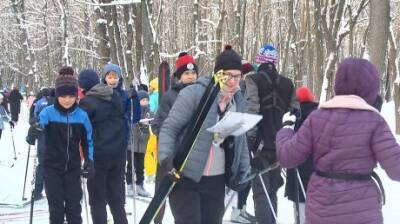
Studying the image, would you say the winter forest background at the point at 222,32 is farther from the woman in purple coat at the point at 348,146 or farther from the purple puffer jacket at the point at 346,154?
the purple puffer jacket at the point at 346,154

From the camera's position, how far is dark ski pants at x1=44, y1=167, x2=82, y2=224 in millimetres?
5742

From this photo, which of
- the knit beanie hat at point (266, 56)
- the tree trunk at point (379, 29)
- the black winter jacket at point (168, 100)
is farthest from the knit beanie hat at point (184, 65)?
the tree trunk at point (379, 29)

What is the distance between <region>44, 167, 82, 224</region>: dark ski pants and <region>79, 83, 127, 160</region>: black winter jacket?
0.43 meters

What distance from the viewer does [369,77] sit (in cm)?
369

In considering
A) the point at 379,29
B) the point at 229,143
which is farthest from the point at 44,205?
the point at 379,29

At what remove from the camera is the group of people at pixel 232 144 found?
3.66 metres

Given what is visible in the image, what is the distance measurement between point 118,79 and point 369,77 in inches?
145

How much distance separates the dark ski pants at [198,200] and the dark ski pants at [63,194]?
1.82 metres

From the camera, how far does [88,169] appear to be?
19.0ft

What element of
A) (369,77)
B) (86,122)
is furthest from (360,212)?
(86,122)

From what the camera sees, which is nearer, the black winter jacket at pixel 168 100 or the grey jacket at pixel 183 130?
the grey jacket at pixel 183 130

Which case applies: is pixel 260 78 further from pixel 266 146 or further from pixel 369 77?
pixel 369 77

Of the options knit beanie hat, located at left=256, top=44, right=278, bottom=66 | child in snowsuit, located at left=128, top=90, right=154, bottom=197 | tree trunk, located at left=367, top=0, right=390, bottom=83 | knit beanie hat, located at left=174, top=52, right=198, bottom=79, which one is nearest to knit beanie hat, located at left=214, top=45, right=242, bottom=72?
knit beanie hat, located at left=174, top=52, right=198, bottom=79

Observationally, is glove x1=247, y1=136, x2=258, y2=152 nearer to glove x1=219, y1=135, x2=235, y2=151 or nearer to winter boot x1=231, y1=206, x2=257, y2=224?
winter boot x1=231, y1=206, x2=257, y2=224
